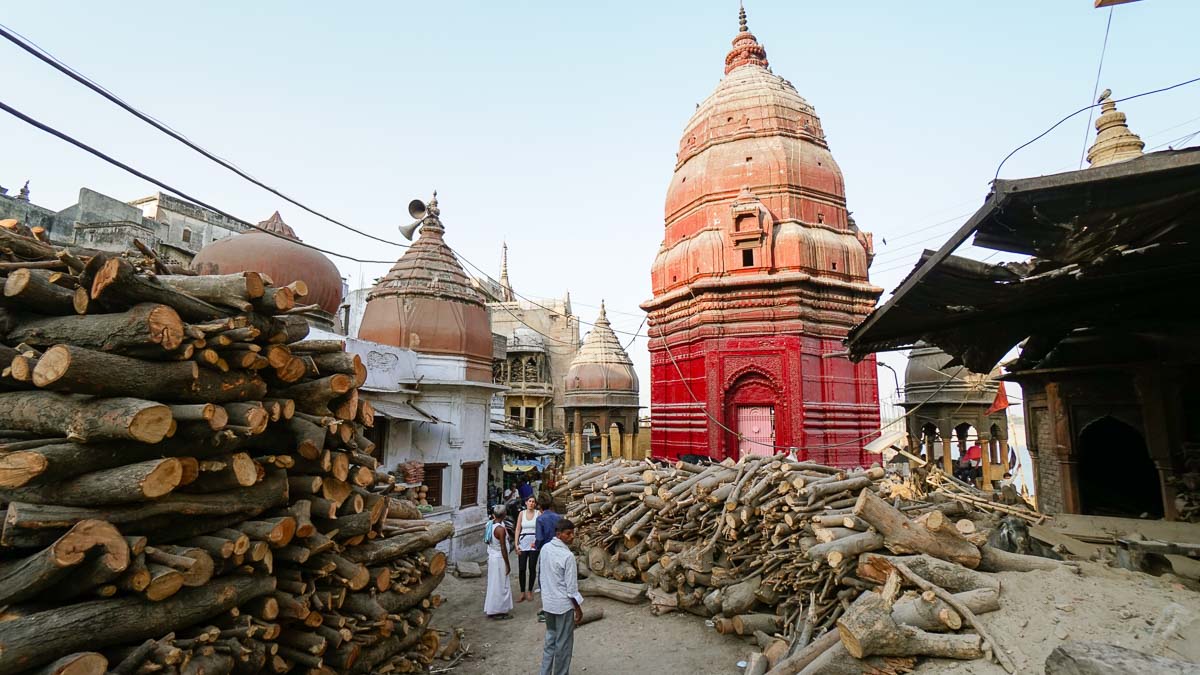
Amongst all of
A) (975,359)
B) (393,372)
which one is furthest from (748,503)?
(393,372)

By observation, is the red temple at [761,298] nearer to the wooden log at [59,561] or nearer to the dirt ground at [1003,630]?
the dirt ground at [1003,630]

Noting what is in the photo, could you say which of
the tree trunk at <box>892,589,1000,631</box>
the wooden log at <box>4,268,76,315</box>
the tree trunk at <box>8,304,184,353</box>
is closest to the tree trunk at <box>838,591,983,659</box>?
the tree trunk at <box>892,589,1000,631</box>

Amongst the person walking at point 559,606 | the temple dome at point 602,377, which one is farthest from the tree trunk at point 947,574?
the temple dome at point 602,377

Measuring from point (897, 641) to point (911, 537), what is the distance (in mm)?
1427

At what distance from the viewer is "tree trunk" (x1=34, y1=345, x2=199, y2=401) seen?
352 centimetres

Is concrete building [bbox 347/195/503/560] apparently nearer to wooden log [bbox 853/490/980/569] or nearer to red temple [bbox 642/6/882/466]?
red temple [bbox 642/6/882/466]

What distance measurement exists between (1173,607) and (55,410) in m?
8.11

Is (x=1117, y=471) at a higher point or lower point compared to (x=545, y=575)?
higher

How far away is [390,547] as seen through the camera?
5684mm

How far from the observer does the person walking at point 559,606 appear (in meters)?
5.55

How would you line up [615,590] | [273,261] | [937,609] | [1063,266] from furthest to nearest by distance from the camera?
[273,261], [615,590], [1063,266], [937,609]

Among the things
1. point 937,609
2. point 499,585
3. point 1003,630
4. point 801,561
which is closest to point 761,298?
point 801,561

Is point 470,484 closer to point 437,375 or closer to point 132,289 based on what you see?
point 437,375

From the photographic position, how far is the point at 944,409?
71.4 feet
